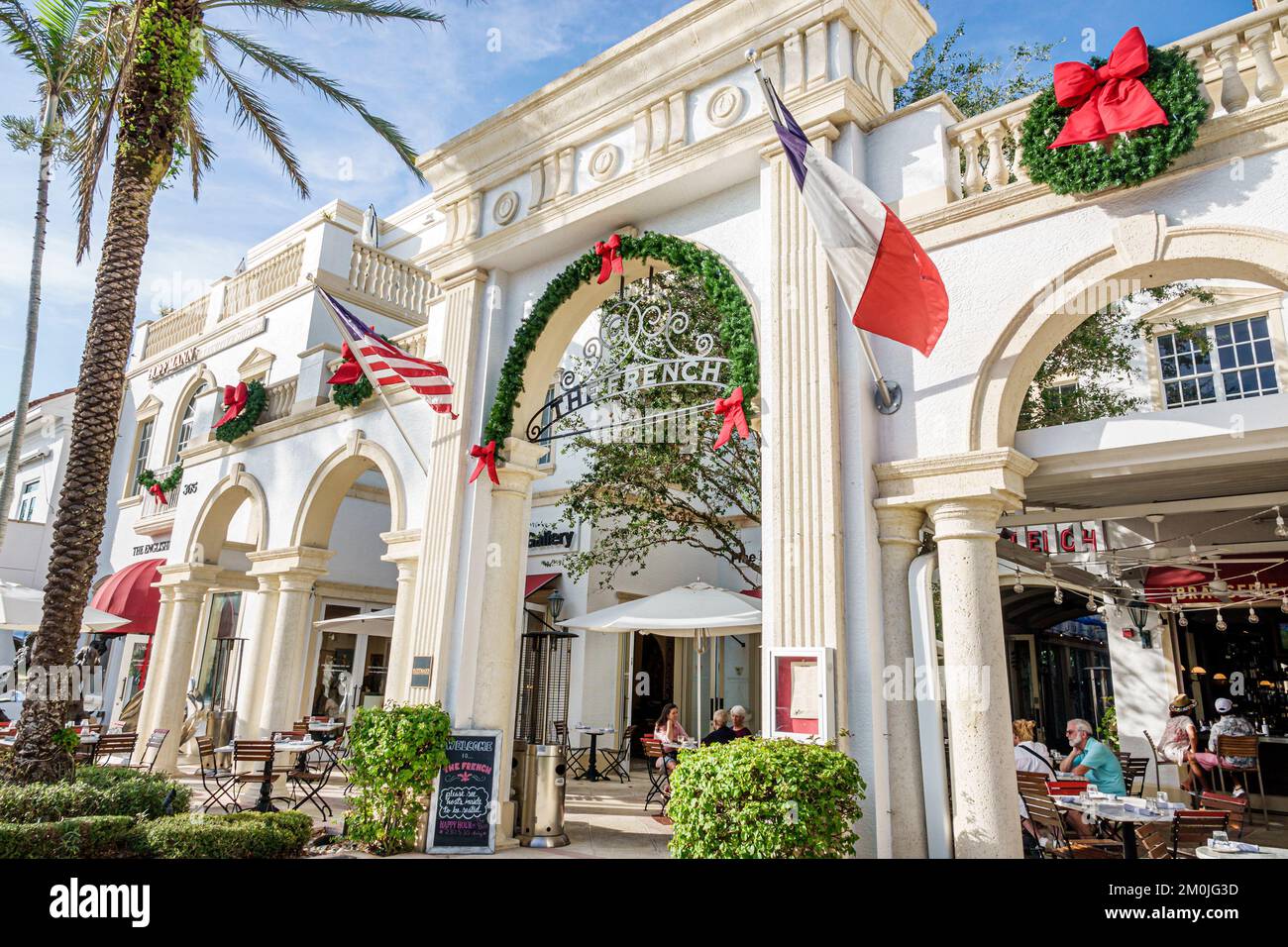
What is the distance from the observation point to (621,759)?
14758 mm

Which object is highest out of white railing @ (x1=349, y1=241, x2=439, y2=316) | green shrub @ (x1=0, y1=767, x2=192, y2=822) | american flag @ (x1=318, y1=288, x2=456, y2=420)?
white railing @ (x1=349, y1=241, x2=439, y2=316)

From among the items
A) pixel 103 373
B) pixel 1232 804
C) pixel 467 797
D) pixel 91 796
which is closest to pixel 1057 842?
pixel 1232 804

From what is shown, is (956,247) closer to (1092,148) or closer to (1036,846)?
(1092,148)

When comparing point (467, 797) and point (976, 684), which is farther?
point (467, 797)

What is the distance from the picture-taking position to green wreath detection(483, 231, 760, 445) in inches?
276

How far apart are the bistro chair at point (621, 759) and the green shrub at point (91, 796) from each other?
24.4ft

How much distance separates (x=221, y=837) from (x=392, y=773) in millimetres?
1429

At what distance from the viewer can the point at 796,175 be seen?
582cm

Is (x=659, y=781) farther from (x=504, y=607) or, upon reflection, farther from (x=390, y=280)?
(x=390, y=280)

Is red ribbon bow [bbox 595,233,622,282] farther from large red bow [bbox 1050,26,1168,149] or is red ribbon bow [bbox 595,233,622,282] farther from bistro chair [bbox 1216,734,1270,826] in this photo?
bistro chair [bbox 1216,734,1270,826]

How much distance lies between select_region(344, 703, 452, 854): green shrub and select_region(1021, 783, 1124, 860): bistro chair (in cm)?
498

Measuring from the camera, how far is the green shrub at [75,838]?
19.6 feet

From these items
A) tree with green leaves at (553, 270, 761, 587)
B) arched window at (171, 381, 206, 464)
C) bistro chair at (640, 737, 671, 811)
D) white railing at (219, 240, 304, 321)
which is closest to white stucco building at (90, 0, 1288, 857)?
tree with green leaves at (553, 270, 761, 587)
